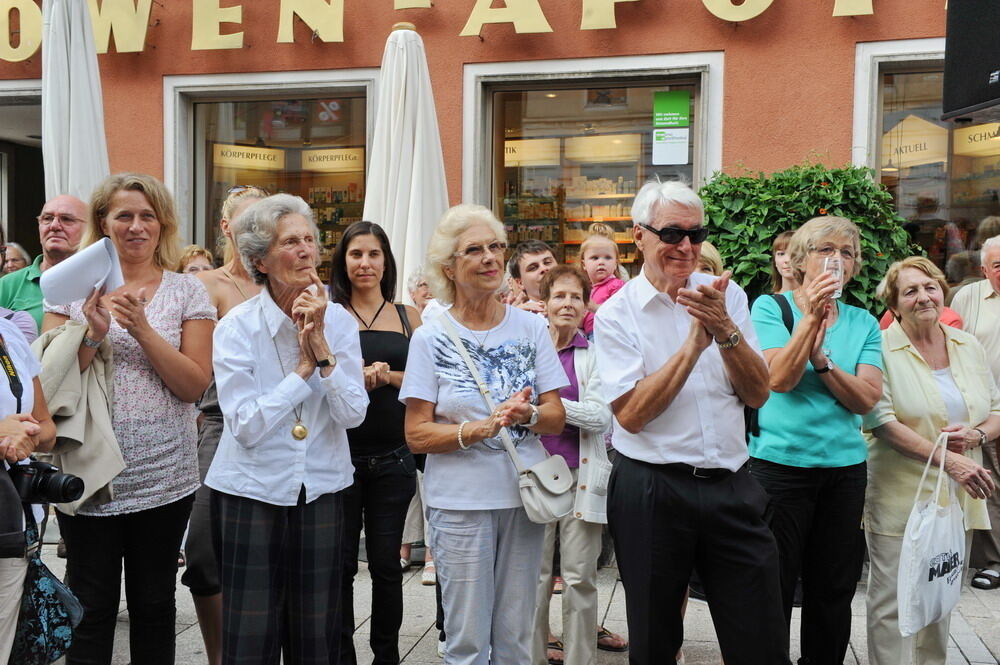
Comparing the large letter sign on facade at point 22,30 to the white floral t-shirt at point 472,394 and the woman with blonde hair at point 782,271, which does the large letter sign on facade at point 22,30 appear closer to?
the woman with blonde hair at point 782,271

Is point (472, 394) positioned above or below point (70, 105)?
below

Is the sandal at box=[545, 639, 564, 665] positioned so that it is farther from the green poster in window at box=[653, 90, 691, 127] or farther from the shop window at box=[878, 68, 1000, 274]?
the green poster in window at box=[653, 90, 691, 127]

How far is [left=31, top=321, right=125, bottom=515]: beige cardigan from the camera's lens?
11.1 feet

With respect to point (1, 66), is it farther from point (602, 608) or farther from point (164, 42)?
point (602, 608)

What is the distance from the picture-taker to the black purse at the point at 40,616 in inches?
118

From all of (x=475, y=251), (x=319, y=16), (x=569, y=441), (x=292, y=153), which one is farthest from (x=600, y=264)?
(x=292, y=153)

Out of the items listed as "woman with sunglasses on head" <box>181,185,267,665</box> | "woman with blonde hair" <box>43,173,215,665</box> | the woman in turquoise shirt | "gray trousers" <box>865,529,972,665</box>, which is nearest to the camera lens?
"woman with blonde hair" <box>43,173,215,665</box>

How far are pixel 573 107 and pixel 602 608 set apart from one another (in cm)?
508

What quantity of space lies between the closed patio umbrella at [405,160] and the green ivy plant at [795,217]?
6.61 ft

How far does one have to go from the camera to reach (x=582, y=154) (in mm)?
9031

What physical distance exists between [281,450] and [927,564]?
246 cm

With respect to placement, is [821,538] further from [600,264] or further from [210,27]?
[210,27]

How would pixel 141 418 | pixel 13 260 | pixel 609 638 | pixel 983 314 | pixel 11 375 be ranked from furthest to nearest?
1. pixel 13 260
2. pixel 983 314
3. pixel 609 638
4. pixel 141 418
5. pixel 11 375

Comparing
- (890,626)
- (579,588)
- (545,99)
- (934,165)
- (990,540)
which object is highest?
(545,99)
